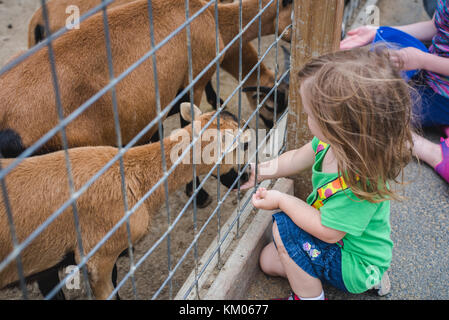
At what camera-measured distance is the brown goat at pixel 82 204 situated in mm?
2186

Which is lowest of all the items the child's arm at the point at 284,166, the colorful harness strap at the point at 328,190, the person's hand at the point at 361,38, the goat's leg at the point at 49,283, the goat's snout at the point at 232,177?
the goat's leg at the point at 49,283

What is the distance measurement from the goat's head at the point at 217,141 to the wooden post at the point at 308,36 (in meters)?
0.28

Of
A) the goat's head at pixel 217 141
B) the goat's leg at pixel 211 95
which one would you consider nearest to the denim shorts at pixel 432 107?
the goat's head at pixel 217 141

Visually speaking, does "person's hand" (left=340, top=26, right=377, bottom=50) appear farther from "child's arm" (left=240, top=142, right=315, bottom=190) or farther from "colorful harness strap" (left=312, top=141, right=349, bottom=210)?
"colorful harness strap" (left=312, top=141, right=349, bottom=210)

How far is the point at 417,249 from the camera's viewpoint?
2475mm

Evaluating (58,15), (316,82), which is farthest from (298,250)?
(58,15)

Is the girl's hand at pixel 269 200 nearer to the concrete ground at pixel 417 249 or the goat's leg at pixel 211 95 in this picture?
the concrete ground at pixel 417 249

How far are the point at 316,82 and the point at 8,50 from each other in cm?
436

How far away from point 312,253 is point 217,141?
0.75 metres

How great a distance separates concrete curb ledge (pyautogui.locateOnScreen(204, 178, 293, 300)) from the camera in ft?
6.83

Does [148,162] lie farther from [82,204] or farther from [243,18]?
[243,18]

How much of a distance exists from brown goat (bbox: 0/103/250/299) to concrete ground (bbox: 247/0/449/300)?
28.2 inches

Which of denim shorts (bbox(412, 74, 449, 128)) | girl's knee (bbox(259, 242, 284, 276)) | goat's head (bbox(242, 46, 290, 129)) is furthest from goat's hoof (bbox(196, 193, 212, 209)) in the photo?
denim shorts (bbox(412, 74, 449, 128))
